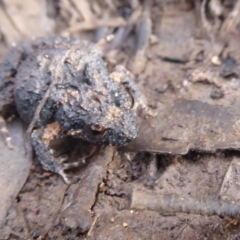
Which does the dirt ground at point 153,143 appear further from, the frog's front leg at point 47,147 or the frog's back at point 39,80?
the frog's back at point 39,80

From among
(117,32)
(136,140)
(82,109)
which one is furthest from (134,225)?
(117,32)

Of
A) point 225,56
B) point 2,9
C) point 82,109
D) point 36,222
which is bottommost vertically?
point 225,56

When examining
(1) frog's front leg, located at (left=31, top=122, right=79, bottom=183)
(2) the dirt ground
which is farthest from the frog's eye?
(1) frog's front leg, located at (left=31, top=122, right=79, bottom=183)

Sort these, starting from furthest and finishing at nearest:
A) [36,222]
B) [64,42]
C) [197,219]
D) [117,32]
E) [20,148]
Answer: [117,32], [64,42], [20,148], [36,222], [197,219]

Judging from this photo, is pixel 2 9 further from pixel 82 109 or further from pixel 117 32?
pixel 82 109

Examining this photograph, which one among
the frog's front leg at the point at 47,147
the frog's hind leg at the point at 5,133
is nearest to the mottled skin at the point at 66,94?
the frog's front leg at the point at 47,147

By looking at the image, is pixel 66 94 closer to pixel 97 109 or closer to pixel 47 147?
pixel 97 109

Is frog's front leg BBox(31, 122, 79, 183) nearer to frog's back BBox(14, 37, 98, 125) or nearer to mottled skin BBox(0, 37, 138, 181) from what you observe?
mottled skin BBox(0, 37, 138, 181)
